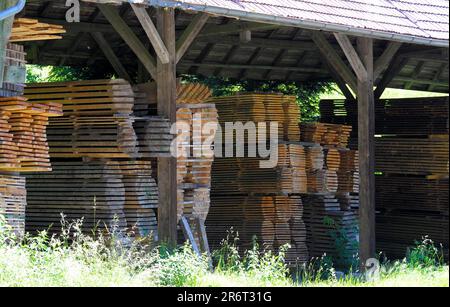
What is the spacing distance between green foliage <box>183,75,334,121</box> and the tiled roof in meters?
4.85

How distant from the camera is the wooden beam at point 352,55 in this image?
44.5 ft

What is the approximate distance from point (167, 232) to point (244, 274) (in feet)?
5.26

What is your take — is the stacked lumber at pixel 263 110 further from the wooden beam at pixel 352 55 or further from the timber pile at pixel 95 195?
the timber pile at pixel 95 195

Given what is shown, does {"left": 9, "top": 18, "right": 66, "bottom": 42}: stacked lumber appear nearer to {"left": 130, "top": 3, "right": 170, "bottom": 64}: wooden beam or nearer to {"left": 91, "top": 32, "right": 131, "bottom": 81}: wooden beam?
{"left": 130, "top": 3, "right": 170, "bottom": 64}: wooden beam

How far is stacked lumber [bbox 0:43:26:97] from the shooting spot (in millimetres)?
11062

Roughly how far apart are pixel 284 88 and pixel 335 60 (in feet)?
17.3

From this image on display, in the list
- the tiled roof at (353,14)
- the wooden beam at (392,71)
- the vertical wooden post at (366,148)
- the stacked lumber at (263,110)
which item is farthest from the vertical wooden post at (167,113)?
the wooden beam at (392,71)

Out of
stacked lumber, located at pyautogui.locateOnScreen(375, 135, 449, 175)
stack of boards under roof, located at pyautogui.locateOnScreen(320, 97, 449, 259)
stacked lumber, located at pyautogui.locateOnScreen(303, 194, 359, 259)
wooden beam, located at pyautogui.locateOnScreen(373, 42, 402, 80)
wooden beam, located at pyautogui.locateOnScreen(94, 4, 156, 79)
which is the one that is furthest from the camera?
stacked lumber, located at pyautogui.locateOnScreen(303, 194, 359, 259)

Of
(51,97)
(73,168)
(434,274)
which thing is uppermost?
(51,97)

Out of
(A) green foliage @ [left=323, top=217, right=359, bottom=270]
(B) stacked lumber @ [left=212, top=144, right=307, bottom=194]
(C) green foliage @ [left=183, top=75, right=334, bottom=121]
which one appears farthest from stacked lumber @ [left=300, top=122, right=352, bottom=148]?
(C) green foliage @ [left=183, top=75, right=334, bottom=121]

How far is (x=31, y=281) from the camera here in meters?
9.55
